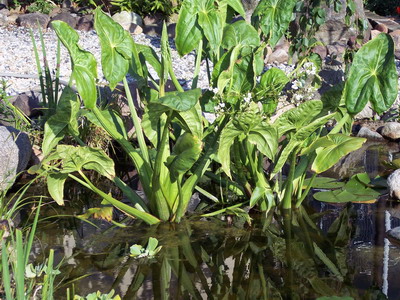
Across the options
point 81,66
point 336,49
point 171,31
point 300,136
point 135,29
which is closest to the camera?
point 81,66

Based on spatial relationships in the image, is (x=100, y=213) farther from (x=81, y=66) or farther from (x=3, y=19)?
(x=3, y=19)

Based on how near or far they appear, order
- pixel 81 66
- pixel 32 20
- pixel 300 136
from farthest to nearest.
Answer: pixel 32 20 < pixel 300 136 < pixel 81 66

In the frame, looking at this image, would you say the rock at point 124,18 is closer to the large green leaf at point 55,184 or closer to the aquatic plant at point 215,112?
the aquatic plant at point 215,112

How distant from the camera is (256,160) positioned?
13.0ft

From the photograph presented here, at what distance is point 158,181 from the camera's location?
12.2ft

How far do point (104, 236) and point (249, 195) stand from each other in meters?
0.96

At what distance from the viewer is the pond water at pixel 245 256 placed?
3137 mm

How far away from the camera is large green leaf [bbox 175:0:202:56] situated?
355cm

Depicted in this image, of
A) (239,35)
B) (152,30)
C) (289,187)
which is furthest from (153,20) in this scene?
(289,187)

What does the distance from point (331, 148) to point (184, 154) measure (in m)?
0.97

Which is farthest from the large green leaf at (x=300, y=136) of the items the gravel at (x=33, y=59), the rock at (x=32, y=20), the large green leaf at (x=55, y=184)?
the rock at (x=32, y=20)

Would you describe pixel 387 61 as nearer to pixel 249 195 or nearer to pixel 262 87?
pixel 262 87

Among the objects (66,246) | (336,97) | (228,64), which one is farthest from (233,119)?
(66,246)

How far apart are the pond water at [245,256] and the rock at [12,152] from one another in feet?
2.01
